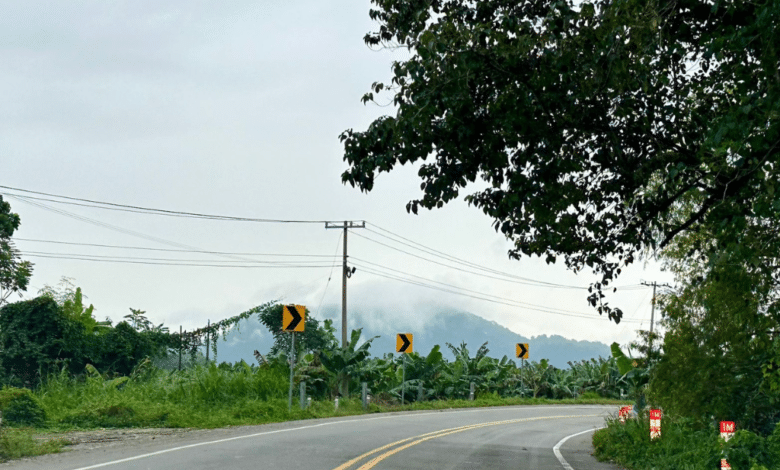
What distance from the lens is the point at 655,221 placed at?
11.9 metres

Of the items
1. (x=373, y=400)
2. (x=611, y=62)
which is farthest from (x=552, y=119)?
(x=373, y=400)

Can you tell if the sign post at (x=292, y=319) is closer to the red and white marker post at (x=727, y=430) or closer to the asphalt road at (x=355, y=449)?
the asphalt road at (x=355, y=449)

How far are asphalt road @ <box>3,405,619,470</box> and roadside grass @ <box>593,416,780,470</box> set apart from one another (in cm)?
56

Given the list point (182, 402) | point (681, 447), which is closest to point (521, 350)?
point (182, 402)

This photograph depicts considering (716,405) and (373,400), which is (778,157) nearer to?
(716,405)

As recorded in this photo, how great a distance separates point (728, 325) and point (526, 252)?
350cm

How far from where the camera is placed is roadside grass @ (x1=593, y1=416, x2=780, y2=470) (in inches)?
408

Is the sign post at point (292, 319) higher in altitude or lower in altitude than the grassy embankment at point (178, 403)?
higher

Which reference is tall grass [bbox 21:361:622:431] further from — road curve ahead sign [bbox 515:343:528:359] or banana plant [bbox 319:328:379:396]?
road curve ahead sign [bbox 515:343:528:359]

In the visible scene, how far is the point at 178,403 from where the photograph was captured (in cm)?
2392

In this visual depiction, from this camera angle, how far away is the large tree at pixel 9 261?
40219mm

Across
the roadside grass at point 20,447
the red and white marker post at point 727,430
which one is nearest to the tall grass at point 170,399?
the roadside grass at point 20,447

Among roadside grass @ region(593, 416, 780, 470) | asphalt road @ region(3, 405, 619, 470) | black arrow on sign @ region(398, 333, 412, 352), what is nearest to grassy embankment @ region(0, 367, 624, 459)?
asphalt road @ region(3, 405, 619, 470)

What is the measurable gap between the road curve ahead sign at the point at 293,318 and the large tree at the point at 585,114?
12.4 meters
